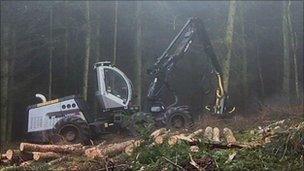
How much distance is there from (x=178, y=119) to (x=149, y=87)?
2096 millimetres

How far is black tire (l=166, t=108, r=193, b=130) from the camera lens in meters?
16.8

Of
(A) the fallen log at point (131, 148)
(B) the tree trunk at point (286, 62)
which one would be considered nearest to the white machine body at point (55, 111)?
(A) the fallen log at point (131, 148)

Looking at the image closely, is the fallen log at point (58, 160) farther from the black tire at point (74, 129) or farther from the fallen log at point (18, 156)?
the black tire at point (74, 129)

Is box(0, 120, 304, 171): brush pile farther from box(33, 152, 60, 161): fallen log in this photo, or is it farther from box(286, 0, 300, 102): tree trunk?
box(286, 0, 300, 102): tree trunk

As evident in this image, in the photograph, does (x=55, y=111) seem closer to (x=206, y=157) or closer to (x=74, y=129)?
(x=74, y=129)

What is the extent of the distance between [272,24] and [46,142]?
1813cm

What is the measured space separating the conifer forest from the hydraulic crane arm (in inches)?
1.4

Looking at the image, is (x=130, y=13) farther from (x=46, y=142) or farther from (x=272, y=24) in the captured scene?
(x=46, y=142)

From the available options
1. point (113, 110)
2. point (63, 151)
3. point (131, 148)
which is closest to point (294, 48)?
point (113, 110)

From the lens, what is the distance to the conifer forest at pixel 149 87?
9.58 meters

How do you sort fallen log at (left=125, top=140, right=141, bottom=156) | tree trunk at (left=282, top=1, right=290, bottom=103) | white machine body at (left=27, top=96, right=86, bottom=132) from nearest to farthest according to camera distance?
fallen log at (left=125, top=140, right=141, bottom=156) → white machine body at (left=27, top=96, right=86, bottom=132) → tree trunk at (left=282, top=1, right=290, bottom=103)

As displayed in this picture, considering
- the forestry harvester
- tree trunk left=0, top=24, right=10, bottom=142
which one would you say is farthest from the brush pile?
tree trunk left=0, top=24, right=10, bottom=142

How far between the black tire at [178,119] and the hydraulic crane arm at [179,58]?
976mm

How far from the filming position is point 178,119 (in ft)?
55.9
